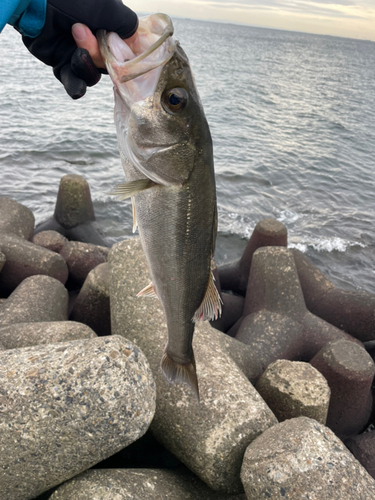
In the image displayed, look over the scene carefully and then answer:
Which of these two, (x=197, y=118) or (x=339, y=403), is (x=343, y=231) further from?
(x=197, y=118)

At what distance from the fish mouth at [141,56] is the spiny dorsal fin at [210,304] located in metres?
1.20

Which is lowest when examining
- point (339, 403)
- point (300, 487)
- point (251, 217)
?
point (251, 217)

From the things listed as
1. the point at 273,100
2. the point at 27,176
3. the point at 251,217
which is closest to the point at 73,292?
the point at 251,217

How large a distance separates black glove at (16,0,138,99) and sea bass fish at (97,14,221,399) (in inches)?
2.9

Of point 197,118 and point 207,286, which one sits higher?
point 197,118

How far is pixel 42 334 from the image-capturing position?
3.90 meters

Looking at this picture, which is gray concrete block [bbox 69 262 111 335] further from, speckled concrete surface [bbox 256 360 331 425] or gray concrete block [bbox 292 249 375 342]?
gray concrete block [bbox 292 249 375 342]

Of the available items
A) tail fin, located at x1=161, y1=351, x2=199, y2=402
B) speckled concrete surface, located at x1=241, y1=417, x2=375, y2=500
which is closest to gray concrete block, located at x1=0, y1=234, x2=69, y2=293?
tail fin, located at x1=161, y1=351, x2=199, y2=402

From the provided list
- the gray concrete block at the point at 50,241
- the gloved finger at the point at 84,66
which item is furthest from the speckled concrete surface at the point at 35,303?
the gloved finger at the point at 84,66

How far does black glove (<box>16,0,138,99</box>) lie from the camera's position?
2.25 meters

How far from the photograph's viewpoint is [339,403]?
14.7 ft

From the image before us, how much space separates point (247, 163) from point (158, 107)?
53.4 ft

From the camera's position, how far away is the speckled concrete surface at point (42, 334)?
12.7ft

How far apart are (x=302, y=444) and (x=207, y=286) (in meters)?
1.23
